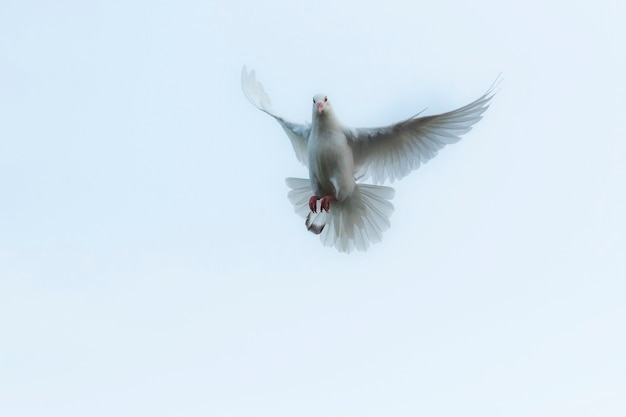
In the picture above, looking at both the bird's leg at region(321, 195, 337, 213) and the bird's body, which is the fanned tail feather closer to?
the bird's leg at region(321, 195, 337, 213)

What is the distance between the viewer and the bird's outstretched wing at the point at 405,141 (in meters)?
17.6

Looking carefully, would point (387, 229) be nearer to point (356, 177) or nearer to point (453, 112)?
point (356, 177)

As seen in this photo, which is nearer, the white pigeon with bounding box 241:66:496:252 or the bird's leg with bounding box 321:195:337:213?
the white pigeon with bounding box 241:66:496:252

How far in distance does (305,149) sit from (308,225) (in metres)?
1.04

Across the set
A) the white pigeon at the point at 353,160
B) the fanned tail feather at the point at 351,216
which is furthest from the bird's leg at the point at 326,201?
the fanned tail feather at the point at 351,216

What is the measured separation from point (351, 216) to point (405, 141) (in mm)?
1362

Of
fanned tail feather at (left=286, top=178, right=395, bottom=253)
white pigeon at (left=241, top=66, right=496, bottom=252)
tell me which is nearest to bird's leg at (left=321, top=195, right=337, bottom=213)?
white pigeon at (left=241, top=66, right=496, bottom=252)

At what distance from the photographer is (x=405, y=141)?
18109 mm

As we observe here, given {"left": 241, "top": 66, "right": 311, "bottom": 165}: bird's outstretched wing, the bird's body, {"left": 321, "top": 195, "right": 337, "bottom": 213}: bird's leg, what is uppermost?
{"left": 241, "top": 66, "right": 311, "bottom": 165}: bird's outstretched wing

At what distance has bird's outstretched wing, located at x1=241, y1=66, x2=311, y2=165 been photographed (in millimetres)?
18453

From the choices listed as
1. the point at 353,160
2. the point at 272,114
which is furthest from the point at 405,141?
the point at 272,114

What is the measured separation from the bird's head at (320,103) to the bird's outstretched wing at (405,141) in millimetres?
487

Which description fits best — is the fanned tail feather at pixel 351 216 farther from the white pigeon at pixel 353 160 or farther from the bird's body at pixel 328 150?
the bird's body at pixel 328 150

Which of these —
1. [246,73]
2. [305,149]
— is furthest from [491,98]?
[246,73]
